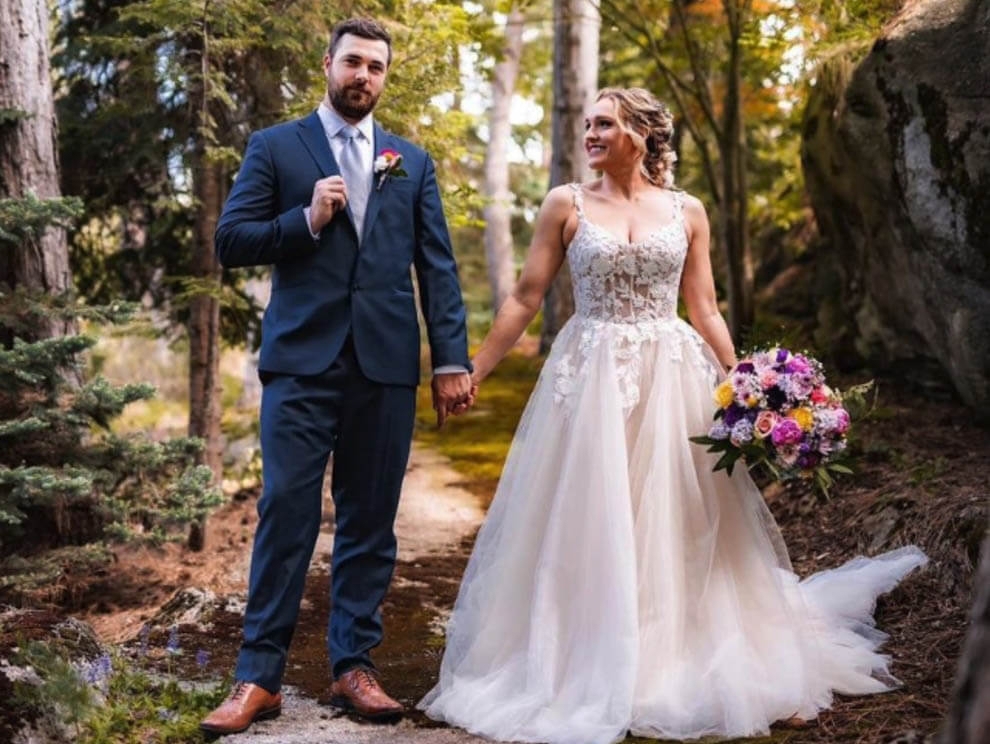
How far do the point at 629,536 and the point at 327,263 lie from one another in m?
1.50

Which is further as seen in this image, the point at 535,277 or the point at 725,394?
the point at 535,277

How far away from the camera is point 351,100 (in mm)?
4250

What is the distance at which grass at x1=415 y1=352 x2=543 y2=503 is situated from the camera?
9.57 m

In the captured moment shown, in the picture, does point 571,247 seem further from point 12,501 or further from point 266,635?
point 12,501

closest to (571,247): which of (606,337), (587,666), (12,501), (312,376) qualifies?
(606,337)

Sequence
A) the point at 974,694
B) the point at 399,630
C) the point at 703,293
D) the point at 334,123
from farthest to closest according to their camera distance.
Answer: the point at 399,630
the point at 703,293
the point at 334,123
the point at 974,694

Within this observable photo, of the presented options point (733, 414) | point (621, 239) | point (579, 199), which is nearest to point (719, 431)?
point (733, 414)

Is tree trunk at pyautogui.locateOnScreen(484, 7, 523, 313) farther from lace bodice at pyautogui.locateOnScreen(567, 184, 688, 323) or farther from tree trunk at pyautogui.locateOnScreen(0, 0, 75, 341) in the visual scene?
→ lace bodice at pyautogui.locateOnScreen(567, 184, 688, 323)

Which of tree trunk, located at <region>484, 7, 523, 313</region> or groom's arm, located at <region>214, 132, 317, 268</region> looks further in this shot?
tree trunk, located at <region>484, 7, 523, 313</region>

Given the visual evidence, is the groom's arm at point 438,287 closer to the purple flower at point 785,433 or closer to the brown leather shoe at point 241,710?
the purple flower at point 785,433

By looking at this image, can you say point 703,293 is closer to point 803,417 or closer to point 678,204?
point 678,204

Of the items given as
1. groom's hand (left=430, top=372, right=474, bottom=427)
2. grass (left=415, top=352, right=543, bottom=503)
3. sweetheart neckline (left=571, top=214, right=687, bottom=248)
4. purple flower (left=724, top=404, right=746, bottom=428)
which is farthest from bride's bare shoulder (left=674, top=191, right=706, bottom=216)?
grass (left=415, top=352, right=543, bottom=503)

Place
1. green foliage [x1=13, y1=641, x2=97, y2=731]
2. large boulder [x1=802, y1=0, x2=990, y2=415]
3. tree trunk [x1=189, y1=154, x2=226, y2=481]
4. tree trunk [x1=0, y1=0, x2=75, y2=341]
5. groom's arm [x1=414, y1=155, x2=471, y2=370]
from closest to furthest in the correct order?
1. green foliage [x1=13, y1=641, x2=97, y2=731]
2. groom's arm [x1=414, y1=155, x2=471, y2=370]
3. large boulder [x1=802, y1=0, x2=990, y2=415]
4. tree trunk [x1=0, y1=0, x2=75, y2=341]
5. tree trunk [x1=189, y1=154, x2=226, y2=481]

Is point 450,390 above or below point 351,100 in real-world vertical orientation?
below
